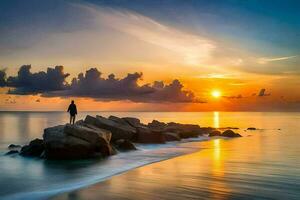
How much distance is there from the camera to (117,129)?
1566 inches

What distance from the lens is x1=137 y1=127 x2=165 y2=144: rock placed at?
141 feet

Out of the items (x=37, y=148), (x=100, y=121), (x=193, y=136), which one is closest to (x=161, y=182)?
(x=37, y=148)

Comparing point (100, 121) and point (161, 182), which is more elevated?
point (100, 121)

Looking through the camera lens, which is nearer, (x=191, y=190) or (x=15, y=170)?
(x=191, y=190)

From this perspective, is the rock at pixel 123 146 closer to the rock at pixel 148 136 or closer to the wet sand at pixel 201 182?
the rock at pixel 148 136

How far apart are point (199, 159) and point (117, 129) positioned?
12.2 meters

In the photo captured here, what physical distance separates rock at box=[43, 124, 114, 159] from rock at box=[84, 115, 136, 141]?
24.8 ft

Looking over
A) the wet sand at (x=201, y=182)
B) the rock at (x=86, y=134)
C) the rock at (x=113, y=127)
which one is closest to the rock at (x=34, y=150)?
the rock at (x=86, y=134)

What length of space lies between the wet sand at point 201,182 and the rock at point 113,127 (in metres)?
11.3

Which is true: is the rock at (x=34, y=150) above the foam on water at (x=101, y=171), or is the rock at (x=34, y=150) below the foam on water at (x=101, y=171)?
above

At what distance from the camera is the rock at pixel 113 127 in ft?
127

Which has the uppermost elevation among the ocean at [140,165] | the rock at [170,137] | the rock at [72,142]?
the rock at [72,142]

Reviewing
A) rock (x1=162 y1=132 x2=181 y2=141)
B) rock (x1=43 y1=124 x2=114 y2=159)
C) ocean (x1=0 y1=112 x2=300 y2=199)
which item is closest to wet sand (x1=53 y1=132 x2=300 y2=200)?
ocean (x1=0 y1=112 x2=300 y2=199)

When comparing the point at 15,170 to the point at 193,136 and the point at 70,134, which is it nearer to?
the point at 70,134
